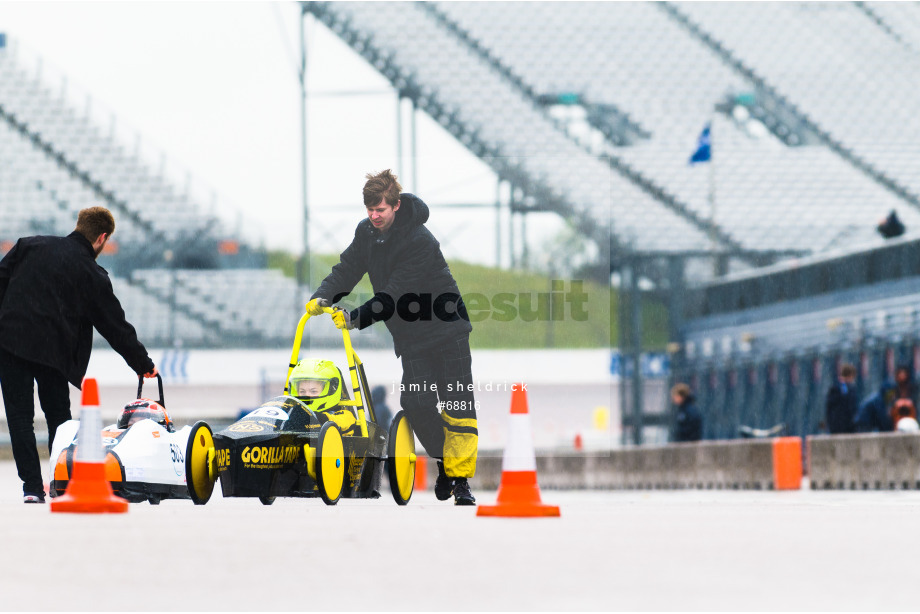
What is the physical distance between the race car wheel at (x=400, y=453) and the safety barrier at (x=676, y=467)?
9.76 metres

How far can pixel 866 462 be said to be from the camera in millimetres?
15930

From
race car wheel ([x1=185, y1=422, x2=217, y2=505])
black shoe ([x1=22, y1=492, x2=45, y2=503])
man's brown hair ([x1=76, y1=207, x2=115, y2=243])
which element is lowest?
black shoe ([x1=22, y1=492, x2=45, y2=503])

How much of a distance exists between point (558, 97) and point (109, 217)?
31.7m

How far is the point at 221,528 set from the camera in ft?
23.1

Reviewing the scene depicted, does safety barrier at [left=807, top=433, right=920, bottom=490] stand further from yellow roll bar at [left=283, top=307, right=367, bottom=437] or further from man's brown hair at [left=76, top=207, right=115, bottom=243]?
man's brown hair at [left=76, top=207, right=115, bottom=243]

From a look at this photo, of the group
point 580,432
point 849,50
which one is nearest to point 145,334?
point 580,432

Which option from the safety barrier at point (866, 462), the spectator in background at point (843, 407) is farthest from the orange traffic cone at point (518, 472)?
the spectator in background at point (843, 407)

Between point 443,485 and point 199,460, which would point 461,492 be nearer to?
point 443,485

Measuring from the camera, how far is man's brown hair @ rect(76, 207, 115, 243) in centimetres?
898

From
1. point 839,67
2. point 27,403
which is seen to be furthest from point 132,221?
point 27,403

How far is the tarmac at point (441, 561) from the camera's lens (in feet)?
15.5

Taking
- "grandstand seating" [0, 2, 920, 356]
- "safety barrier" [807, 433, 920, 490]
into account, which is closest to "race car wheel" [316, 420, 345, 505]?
"safety barrier" [807, 433, 920, 490]

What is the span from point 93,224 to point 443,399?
2352 millimetres

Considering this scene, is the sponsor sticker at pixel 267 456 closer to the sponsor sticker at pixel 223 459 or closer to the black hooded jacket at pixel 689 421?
the sponsor sticker at pixel 223 459
